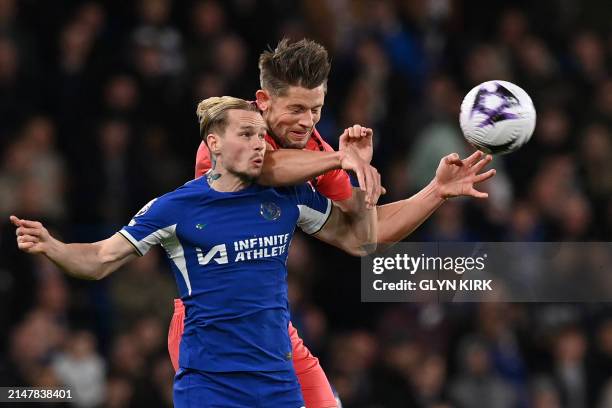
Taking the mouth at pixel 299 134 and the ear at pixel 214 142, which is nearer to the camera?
the ear at pixel 214 142

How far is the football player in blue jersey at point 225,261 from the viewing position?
17.5ft

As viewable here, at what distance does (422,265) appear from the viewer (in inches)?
273

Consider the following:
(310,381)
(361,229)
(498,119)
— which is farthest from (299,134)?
(310,381)

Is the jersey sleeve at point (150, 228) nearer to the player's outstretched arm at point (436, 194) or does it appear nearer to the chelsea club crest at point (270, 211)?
the chelsea club crest at point (270, 211)

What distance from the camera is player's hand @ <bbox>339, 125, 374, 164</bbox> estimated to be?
5344 millimetres

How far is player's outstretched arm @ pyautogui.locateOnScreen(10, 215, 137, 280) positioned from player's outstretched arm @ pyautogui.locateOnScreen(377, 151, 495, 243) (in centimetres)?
124

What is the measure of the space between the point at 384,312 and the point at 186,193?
5259 millimetres

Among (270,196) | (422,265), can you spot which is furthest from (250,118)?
(422,265)

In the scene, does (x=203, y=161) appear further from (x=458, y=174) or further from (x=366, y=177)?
(x=458, y=174)

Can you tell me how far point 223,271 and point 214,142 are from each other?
1.87 ft

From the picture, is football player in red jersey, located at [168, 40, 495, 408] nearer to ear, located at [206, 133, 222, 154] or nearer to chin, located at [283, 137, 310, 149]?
chin, located at [283, 137, 310, 149]

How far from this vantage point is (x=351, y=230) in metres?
5.91

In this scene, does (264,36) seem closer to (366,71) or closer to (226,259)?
(366,71)

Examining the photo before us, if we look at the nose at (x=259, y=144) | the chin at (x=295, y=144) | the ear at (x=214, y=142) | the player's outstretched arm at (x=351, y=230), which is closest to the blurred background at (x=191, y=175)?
the player's outstretched arm at (x=351, y=230)
